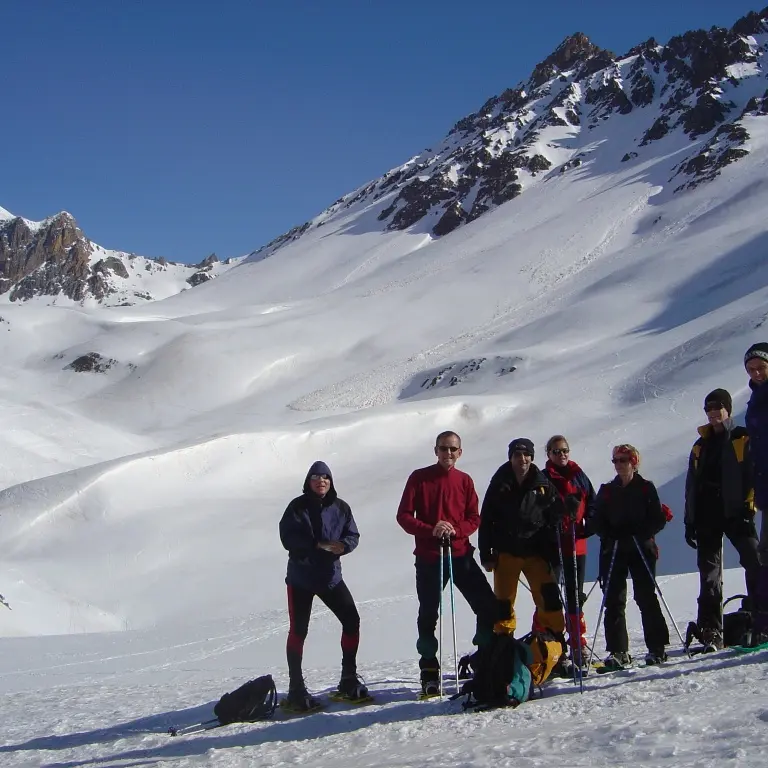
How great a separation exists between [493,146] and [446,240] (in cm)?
3965

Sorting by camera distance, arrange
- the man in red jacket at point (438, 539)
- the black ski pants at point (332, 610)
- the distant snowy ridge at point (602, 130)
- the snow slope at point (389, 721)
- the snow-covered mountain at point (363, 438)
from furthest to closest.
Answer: the distant snowy ridge at point (602, 130) < the black ski pants at point (332, 610) < the man in red jacket at point (438, 539) < the snow-covered mountain at point (363, 438) < the snow slope at point (389, 721)

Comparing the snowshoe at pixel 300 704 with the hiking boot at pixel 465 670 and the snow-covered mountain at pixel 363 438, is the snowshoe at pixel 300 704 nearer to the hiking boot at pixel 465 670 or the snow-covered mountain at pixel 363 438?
the snow-covered mountain at pixel 363 438

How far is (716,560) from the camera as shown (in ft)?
19.4

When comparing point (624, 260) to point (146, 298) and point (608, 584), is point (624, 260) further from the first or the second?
point (146, 298)

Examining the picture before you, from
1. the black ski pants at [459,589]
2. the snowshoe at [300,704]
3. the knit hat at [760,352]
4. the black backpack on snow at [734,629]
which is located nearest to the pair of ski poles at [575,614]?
the black ski pants at [459,589]

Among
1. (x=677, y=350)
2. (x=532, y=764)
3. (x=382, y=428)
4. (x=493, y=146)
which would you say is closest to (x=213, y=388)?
(x=382, y=428)

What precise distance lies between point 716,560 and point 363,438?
17.3 m

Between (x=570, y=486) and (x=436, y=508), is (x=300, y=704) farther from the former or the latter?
(x=570, y=486)

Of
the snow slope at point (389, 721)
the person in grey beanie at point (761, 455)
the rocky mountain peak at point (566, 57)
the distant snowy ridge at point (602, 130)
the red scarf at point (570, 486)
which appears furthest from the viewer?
the rocky mountain peak at point (566, 57)

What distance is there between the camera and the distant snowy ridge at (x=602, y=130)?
8444 centimetres

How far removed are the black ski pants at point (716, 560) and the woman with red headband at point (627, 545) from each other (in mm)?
344

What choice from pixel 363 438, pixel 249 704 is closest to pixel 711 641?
pixel 249 704

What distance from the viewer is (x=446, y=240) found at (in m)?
77.0

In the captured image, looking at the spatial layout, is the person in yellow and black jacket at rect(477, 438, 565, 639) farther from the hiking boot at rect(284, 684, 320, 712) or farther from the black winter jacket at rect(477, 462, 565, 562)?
the hiking boot at rect(284, 684, 320, 712)
